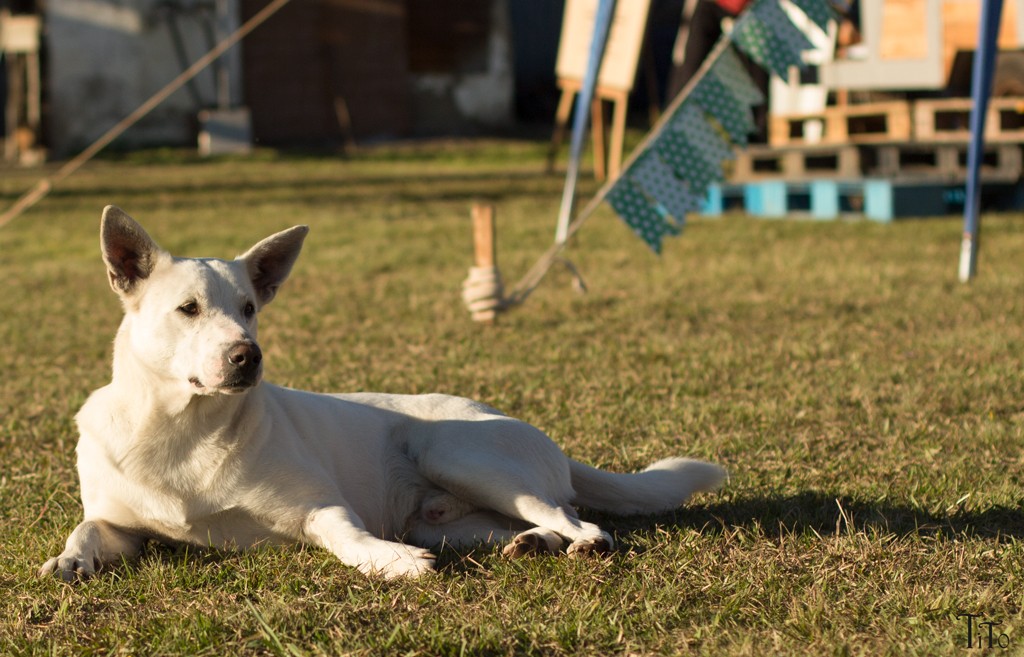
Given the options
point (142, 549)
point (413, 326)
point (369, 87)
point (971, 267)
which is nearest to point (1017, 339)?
point (971, 267)

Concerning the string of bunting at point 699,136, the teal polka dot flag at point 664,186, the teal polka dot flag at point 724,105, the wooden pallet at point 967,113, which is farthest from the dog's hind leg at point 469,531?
the wooden pallet at point 967,113

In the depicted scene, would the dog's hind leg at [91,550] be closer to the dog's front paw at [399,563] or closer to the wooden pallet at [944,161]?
the dog's front paw at [399,563]

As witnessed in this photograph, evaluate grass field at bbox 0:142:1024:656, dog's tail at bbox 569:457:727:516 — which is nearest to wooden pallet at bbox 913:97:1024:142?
grass field at bbox 0:142:1024:656

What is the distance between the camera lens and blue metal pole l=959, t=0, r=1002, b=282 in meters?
7.14

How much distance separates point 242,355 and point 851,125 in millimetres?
9661

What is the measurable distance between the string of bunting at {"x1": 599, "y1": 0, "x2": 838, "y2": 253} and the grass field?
2.40 ft

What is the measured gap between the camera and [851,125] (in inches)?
460

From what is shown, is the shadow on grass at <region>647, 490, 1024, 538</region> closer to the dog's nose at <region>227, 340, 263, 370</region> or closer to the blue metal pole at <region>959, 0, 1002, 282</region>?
the dog's nose at <region>227, 340, 263, 370</region>

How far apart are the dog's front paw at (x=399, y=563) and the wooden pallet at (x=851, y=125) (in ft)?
29.5

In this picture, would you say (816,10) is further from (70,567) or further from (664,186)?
(70,567)

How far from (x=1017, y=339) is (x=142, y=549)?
4.85 meters

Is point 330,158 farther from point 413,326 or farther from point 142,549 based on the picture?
point 142,549

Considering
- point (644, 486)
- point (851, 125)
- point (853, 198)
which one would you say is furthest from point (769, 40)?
point (853, 198)

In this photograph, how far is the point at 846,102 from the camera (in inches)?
488
